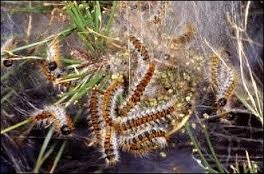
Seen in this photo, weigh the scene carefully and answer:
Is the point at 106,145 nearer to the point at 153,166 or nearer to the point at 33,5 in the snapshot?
the point at 153,166

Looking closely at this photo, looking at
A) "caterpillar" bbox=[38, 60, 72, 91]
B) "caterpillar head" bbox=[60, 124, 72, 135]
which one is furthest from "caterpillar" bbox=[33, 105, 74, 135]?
"caterpillar" bbox=[38, 60, 72, 91]

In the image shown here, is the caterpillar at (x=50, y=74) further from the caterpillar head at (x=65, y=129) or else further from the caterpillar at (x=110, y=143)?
the caterpillar at (x=110, y=143)

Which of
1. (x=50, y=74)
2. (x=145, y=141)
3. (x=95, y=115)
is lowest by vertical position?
(x=145, y=141)

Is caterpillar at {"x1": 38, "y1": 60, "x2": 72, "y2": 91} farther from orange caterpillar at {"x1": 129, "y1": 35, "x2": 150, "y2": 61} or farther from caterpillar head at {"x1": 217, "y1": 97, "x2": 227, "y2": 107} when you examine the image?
caterpillar head at {"x1": 217, "y1": 97, "x2": 227, "y2": 107}

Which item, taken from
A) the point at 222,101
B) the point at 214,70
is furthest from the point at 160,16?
the point at 222,101

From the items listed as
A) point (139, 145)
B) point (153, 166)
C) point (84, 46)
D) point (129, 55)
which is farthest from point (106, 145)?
point (153, 166)

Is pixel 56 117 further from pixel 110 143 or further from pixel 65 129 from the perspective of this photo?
pixel 110 143
